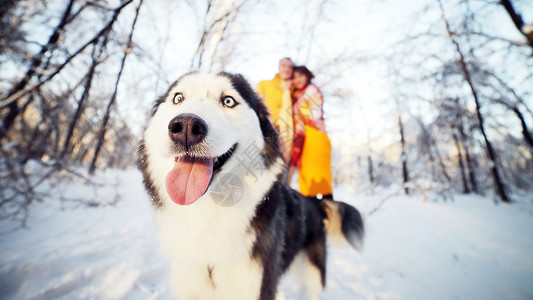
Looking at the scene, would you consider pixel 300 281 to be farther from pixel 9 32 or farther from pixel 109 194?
pixel 109 194

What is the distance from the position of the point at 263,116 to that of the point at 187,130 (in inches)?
31.2

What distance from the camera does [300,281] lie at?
2.13 m

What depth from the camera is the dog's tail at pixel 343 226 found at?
221cm

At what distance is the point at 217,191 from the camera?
131cm

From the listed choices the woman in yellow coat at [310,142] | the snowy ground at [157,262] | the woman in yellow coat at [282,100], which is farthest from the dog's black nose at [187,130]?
the woman in yellow coat at [310,142]

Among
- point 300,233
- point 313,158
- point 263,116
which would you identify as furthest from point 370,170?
point 263,116

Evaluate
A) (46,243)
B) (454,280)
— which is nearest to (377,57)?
(454,280)

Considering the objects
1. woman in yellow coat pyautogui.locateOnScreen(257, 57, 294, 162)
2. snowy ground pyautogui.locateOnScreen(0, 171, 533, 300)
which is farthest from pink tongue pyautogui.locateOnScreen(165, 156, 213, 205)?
woman in yellow coat pyautogui.locateOnScreen(257, 57, 294, 162)

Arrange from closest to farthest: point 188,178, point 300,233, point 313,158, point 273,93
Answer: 1. point 188,178
2. point 300,233
3. point 313,158
4. point 273,93

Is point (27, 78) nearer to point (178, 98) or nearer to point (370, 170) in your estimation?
point (178, 98)

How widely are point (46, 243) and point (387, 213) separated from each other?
7009 mm

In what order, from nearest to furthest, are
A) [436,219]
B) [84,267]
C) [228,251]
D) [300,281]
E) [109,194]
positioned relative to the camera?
[228,251]
[84,267]
[300,281]
[109,194]
[436,219]

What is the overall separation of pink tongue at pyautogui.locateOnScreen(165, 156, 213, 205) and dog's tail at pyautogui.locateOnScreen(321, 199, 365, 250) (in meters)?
1.64

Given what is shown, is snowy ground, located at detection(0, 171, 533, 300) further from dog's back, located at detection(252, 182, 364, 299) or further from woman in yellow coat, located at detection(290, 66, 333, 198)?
woman in yellow coat, located at detection(290, 66, 333, 198)
